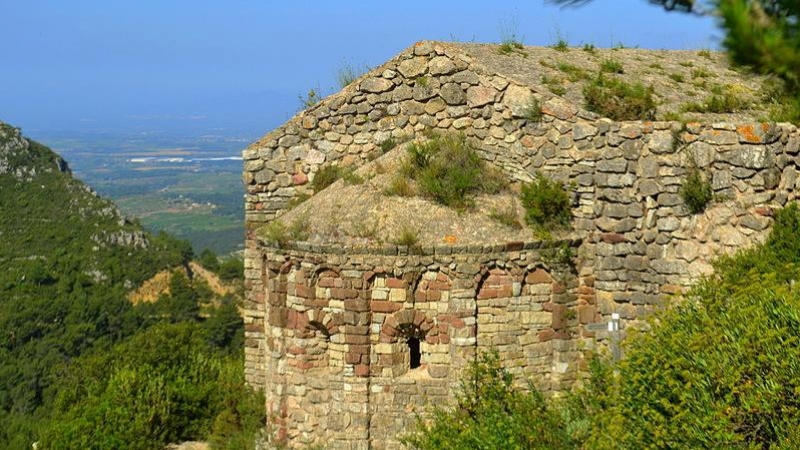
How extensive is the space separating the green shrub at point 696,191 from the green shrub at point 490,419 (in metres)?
2.67

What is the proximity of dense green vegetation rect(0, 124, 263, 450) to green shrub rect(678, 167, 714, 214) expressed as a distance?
6.23 meters

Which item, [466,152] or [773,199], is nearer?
[773,199]

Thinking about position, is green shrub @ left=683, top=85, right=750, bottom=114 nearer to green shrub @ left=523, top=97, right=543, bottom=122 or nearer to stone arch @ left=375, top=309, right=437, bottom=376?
green shrub @ left=523, top=97, right=543, bottom=122

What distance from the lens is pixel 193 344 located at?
17.9m

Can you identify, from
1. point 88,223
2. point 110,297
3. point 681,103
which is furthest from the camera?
point 88,223

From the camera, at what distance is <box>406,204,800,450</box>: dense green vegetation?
7.48m

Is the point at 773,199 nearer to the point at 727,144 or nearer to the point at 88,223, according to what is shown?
the point at 727,144

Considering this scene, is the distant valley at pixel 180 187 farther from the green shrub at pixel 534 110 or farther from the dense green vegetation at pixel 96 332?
the green shrub at pixel 534 110

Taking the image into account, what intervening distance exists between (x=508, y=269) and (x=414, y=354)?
1510mm

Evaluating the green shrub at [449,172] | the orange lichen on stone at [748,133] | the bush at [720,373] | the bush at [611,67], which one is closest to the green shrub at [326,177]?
the green shrub at [449,172]

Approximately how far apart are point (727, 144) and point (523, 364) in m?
3.32

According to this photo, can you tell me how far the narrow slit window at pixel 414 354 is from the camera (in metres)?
11.4

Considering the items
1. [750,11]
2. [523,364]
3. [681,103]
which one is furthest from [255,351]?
[750,11]

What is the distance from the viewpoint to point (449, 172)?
11.5 m
